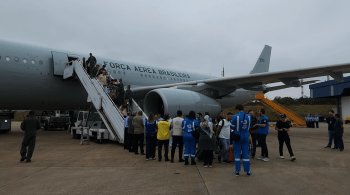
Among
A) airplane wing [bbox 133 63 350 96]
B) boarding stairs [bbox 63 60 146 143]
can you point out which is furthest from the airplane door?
airplane wing [bbox 133 63 350 96]

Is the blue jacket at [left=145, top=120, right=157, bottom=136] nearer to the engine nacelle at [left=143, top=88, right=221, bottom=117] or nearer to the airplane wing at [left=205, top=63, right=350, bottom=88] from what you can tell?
the engine nacelle at [left=143, top=88, right=221, bottom=117]

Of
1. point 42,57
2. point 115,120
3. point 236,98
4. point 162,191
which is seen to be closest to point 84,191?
point 162,191

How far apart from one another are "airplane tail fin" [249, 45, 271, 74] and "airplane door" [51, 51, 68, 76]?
42.3 ft

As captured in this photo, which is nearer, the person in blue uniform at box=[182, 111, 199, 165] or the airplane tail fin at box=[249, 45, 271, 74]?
the person in blue uniform at box=[182, 111, 199, 165]

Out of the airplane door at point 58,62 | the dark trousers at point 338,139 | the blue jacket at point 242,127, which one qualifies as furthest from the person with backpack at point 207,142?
the airplane door at point 58,62

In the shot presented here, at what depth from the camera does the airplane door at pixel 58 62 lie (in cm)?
971

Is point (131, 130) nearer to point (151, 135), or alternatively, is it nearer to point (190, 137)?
point (151, 135)

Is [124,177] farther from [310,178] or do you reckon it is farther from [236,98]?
[236,98]

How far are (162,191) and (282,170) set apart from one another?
9.27 feet

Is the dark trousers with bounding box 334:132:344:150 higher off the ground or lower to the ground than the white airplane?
lower

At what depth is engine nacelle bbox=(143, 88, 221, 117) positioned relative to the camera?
853cm

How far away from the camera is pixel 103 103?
28.1 ft

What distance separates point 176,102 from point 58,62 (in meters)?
5.53

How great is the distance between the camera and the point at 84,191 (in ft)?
11.0
